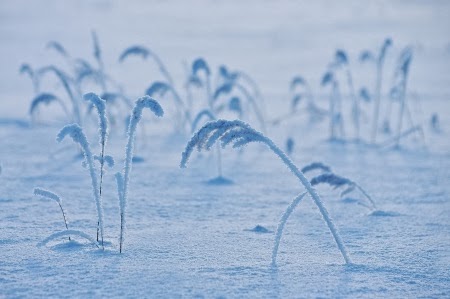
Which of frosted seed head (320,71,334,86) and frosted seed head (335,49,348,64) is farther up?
frosted seed head (335,49,348,64)

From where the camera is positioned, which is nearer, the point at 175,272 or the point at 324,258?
the point at 175,272

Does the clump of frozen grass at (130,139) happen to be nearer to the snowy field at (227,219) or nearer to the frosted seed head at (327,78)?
the snowy field at (227,219)

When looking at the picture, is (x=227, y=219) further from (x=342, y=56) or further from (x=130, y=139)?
(x=342, y=56)

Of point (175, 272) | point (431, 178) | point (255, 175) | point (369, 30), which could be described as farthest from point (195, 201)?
point (369, 30)

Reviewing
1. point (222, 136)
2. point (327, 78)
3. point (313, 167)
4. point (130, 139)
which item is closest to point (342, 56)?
point (327, 78)

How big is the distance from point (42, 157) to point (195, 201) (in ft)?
6.86

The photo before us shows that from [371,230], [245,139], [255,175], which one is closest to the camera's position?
[245,139]

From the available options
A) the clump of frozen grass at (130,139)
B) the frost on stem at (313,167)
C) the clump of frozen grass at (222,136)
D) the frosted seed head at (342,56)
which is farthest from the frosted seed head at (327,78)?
the clump of frozen grass at (222,136)

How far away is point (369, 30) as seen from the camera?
2770 centimetres

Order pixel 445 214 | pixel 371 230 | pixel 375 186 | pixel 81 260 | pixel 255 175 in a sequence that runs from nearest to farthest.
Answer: pixel 81 260 < pixel 371 230 < pixel 445 214 < pixel 375 186 < pixel 255 175

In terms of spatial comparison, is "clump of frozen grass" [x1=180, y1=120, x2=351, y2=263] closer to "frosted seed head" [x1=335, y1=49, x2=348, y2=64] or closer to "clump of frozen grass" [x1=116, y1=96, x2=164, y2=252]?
"clump of frozen grass" [x1=116, y1=96, x2=164, y2=252]

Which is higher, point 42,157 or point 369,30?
point 369,30

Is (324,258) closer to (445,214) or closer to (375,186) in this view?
(445,214)

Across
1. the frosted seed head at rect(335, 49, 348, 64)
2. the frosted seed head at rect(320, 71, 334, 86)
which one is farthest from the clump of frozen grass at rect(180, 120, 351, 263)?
the frosted seed head at rect(320, 71, 334, 86)
